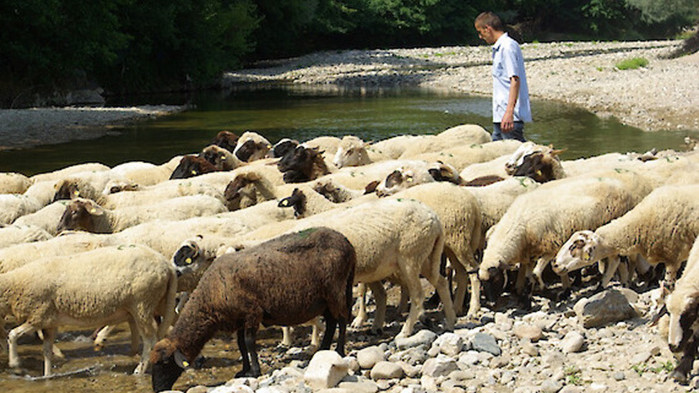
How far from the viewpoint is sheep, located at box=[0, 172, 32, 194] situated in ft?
41.2

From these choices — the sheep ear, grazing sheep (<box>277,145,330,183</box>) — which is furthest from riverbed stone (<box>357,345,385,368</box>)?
grazing sheep (<box>277,145,330,183</box>)

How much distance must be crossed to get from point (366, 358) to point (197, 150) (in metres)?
15.9

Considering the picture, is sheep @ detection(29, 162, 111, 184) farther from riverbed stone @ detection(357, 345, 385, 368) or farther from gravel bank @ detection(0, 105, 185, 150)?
gravel bank @ detection(0, 105, 185, 150)

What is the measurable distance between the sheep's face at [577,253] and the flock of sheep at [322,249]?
0.01 meters

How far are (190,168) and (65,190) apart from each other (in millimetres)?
2088

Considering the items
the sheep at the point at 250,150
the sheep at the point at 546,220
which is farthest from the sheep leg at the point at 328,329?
the sheep at the point at 250,150

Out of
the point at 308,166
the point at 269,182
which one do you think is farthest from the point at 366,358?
the point at 308,166

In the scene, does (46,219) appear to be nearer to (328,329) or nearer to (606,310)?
(328,329)

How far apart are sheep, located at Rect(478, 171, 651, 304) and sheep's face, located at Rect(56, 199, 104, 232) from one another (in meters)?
4.37

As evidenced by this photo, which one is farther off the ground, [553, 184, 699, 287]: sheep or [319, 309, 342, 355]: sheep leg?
[553, 184, 699, 287]: sheep

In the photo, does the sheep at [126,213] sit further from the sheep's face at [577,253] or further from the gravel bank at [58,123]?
the gravel bank at [58,123]

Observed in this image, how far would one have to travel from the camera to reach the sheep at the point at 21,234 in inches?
368

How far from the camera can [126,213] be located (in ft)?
34.4

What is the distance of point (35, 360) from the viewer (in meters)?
8.51
